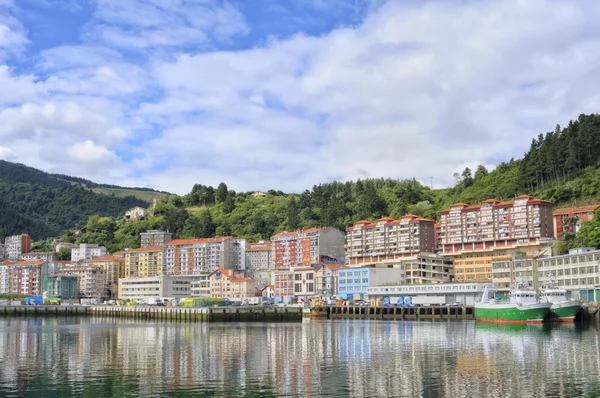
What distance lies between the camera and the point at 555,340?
54906mm

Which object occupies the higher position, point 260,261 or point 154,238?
point 154,238

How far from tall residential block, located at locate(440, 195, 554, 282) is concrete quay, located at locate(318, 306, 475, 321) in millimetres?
13434

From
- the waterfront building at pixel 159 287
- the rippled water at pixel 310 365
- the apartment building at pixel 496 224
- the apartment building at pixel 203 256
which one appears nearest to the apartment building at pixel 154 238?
the apartment building at pixel 203 256

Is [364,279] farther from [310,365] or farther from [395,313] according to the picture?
[310,365]

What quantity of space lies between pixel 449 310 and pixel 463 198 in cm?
5715

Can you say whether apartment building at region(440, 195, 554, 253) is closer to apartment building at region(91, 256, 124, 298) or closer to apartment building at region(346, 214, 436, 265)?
apartment building at region(346, 214, 436, 265)

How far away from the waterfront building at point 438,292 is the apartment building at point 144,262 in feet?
223

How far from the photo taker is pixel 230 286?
149 metres

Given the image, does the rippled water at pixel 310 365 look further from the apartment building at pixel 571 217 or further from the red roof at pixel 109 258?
the red roof at pixel 109 258

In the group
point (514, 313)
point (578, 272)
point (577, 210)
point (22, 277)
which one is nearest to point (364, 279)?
point (577, 210)

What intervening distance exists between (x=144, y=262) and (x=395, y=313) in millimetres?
87925

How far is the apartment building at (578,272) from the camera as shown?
90500mm

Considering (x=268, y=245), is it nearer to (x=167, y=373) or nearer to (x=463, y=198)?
(x=463, y=198)

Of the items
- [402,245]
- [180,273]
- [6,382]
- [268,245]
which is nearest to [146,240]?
[180,273]
